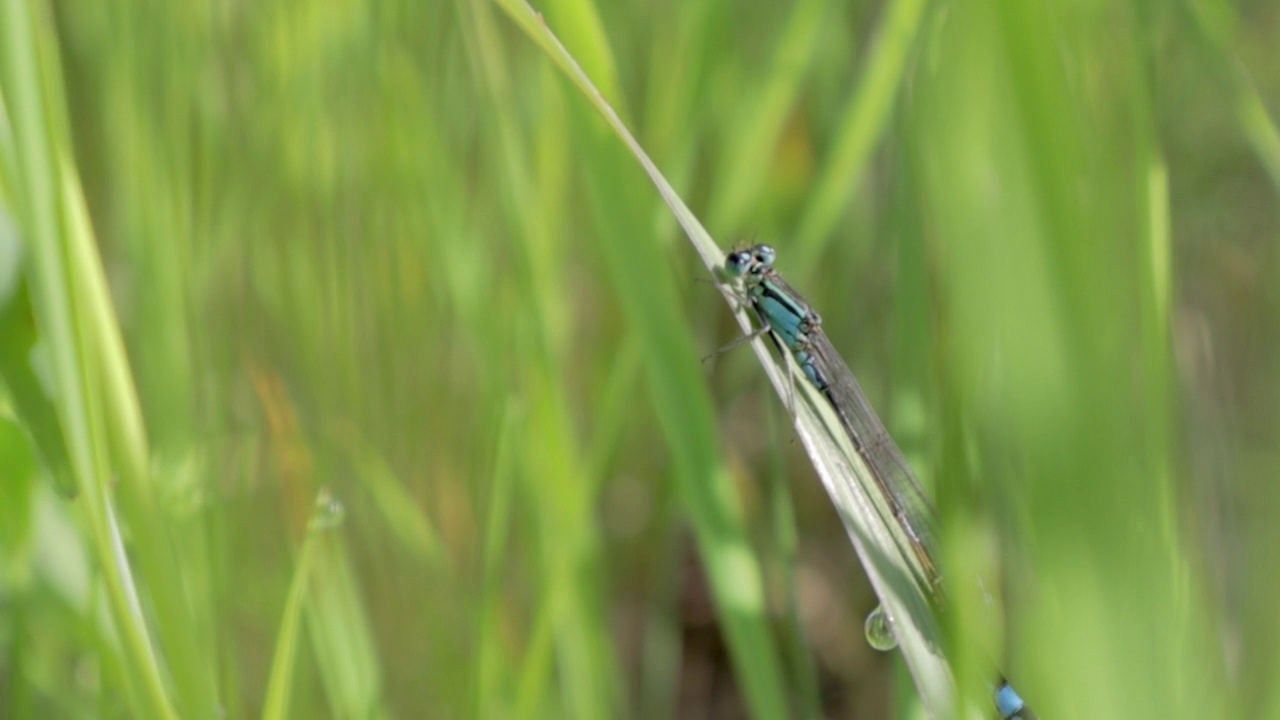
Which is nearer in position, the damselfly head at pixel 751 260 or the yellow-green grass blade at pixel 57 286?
the yellow-green grass blade at pixel 57 286

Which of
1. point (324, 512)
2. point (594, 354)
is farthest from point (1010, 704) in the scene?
point (594, 354)

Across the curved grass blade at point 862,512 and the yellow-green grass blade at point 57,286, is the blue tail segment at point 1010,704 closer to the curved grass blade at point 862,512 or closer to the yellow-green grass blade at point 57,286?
the curved grass blade at point 862,512

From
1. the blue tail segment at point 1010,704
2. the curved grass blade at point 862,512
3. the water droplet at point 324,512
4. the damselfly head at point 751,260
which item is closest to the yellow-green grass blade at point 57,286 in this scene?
the water droplet at point 324,512

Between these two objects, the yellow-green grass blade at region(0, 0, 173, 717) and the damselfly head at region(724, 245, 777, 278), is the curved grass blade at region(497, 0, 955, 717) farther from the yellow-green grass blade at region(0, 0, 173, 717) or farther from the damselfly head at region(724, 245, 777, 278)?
the damselfly head at region(724, 245, 777, 278)

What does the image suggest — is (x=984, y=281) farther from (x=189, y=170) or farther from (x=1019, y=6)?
(x=189, y=170)

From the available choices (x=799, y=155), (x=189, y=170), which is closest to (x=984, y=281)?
(x=189, y=170)

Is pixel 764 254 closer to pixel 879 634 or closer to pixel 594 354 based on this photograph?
pixel 594 354

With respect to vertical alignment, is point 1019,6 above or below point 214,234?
below

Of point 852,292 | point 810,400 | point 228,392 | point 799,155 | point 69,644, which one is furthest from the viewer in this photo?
point 799,155
